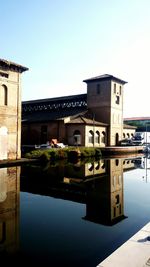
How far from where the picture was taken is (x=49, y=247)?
671 centimetres

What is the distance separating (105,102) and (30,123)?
495 inches

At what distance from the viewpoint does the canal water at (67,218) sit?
6395 mm

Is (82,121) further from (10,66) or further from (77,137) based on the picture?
(10,66)

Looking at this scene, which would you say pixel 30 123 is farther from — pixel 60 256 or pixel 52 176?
pixel 60 256

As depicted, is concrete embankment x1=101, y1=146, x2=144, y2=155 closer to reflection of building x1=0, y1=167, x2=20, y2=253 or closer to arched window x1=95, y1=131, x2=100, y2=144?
arched window x1=95, y1=131, x2=100, y2=144

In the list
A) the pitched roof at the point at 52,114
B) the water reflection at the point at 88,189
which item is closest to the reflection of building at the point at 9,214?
the water reflection at the point at 88,189

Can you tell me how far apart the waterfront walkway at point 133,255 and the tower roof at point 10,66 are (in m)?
20.3

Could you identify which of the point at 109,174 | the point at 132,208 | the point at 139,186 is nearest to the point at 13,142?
the point at 109,174

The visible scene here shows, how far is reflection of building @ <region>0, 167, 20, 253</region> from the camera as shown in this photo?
23.1 feet

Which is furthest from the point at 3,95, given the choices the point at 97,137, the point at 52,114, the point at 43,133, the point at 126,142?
the point at 126,142

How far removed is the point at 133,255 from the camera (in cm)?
536

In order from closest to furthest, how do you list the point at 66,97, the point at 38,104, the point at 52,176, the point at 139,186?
the point at 139,186 < the point at 52,176 < the point at 66,97 < the point at 38,104

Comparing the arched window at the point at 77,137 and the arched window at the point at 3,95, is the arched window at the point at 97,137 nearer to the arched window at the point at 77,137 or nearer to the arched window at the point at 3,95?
the arched window at the point at 77,137

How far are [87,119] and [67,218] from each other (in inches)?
1265
